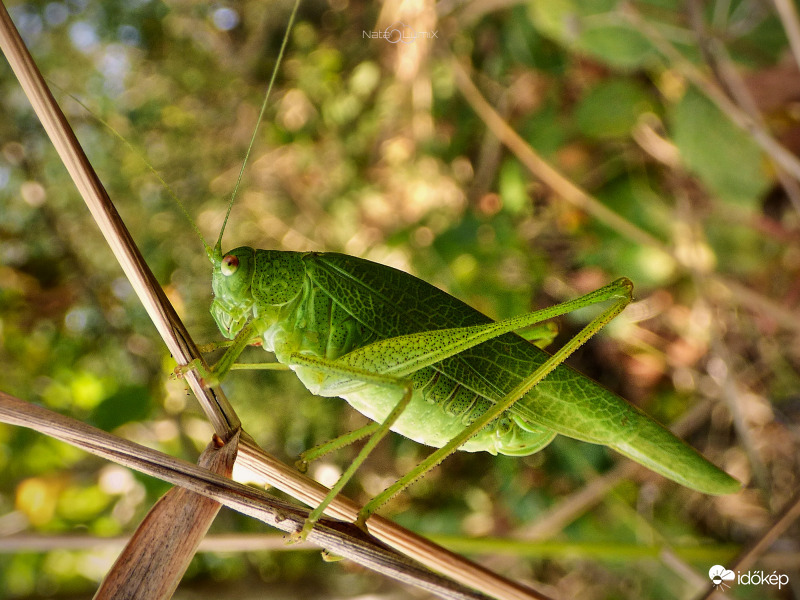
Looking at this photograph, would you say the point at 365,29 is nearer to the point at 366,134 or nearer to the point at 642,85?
the point at 366,134

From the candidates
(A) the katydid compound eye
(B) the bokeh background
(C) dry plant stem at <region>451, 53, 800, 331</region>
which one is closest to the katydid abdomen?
(A) the katydid compound eye

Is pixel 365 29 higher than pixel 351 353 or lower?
higher

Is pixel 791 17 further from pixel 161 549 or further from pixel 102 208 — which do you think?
pixel 161 549

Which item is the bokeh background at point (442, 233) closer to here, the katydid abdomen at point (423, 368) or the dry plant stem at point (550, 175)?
the dry plant stem at point (550, 175)

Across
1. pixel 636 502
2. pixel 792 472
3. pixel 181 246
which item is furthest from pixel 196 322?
pixel 792 472

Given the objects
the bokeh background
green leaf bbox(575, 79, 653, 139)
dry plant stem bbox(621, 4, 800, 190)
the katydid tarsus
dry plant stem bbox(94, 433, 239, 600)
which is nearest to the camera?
dry plant stem bbox(94, 433, 239, 600)

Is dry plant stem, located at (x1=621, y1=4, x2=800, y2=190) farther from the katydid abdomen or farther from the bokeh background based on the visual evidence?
the katydid abdomen
